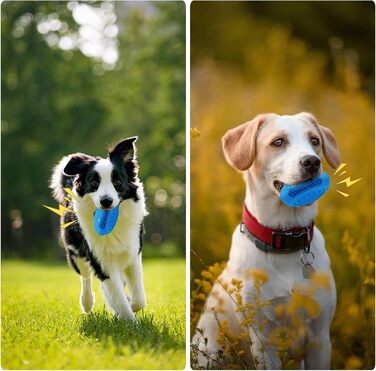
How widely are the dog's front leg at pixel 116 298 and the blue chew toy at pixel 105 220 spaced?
9.1 inches

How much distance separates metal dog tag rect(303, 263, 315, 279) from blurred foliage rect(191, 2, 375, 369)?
0.24 m

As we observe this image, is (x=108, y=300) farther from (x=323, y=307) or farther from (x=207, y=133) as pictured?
(x=207, y=133)

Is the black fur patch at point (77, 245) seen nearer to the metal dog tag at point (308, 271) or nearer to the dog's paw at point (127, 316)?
the dog's paw at point (127, 316)

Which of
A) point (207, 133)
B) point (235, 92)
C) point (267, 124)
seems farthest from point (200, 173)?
point (235, 92)

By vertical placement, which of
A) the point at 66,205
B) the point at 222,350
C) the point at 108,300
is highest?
the point at 66,205

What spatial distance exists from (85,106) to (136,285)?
2134mm

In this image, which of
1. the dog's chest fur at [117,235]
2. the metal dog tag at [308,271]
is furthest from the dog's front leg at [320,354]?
the dog's chest fur at [117,235]

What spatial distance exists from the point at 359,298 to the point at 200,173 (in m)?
1.32

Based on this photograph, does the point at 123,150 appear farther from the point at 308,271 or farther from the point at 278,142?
the point at 308,271

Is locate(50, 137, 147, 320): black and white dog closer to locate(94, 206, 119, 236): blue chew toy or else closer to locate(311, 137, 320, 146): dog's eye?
locate(94, 206, 119, 236): blue chew toy

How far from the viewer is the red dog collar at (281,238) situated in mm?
2504

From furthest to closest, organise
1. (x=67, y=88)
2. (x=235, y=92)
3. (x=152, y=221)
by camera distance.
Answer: (x=235, y=92), (x=67, y=88), (x=152, y=221)

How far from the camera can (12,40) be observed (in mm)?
3998

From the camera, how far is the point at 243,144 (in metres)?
2.53
